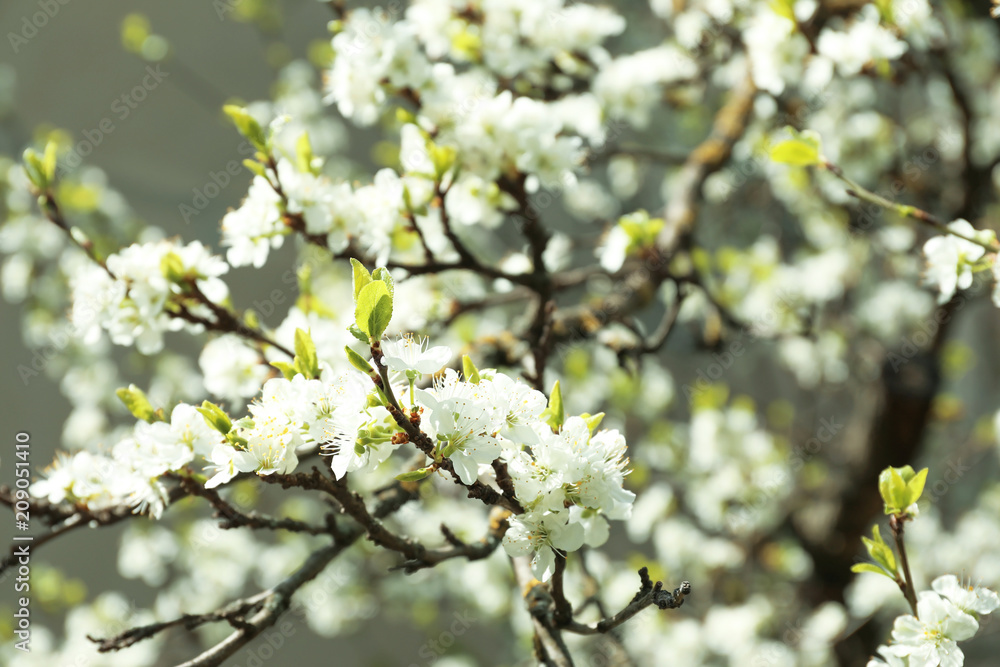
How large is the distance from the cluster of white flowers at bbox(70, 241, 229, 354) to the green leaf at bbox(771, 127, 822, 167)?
0.95 metres

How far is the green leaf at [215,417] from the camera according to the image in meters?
0.84

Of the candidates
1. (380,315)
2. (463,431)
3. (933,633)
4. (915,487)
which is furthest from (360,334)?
(933,633)

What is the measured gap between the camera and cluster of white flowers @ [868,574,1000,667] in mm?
938

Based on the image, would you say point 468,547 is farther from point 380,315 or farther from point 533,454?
point 380,315

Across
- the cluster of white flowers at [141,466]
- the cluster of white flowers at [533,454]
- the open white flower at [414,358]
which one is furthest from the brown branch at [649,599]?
the cluster of white flowers at [141,466]

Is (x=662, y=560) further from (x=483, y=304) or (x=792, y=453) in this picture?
(x=483, y=304)

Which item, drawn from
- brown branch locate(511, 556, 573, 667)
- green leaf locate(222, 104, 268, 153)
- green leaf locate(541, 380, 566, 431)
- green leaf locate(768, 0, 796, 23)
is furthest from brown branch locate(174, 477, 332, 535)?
green leaf locate(768, 0, 796, 23)

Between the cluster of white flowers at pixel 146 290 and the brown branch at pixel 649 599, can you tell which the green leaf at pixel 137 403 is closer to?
the cluster of white flowers at pixel 146 290

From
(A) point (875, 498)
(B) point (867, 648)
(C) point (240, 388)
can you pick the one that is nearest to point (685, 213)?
(C) point (240, 388)

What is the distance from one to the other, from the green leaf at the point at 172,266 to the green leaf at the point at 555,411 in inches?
28.2

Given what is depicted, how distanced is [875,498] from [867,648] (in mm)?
577

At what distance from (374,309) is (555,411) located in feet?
0.91

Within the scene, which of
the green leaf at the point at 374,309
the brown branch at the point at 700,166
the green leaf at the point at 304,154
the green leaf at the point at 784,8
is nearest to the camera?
the green leaf at the point at 374,309

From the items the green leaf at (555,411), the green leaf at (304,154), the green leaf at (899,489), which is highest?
the green leaf at (304,154)
